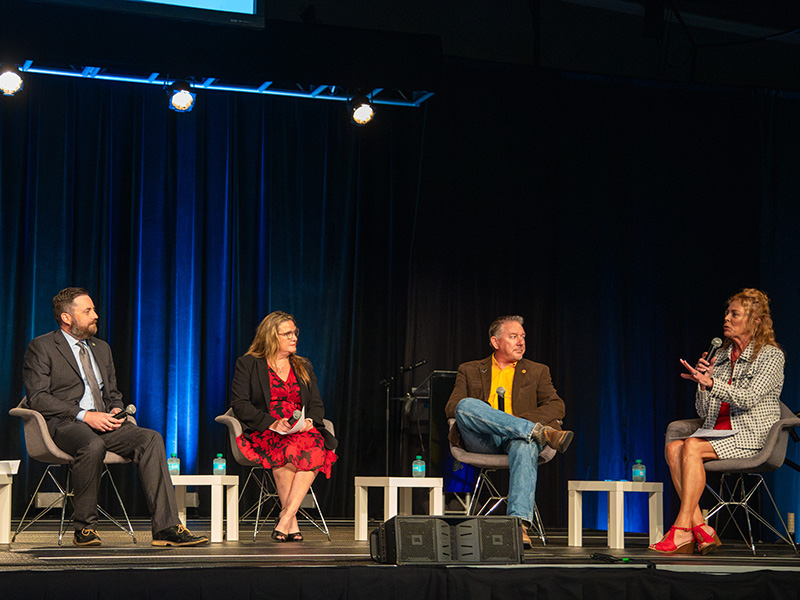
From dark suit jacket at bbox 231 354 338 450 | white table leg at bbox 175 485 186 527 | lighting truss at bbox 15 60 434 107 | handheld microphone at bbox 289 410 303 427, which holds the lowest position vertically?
white table leg at bbox 175 485 186 527

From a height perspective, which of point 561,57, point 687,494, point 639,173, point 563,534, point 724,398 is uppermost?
point 561,57

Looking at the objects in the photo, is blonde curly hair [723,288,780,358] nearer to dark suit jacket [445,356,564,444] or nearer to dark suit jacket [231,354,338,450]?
dark suit jacket [445,356,564,444]

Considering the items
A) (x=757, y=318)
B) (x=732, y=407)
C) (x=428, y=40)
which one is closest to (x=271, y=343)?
(x=428, y=40)

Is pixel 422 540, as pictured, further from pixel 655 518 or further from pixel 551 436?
pixel 655 518

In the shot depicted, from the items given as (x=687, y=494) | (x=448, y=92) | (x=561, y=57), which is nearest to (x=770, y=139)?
(x=561, y=57)

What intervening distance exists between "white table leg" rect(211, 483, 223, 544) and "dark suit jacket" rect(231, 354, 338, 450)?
15.8 inches

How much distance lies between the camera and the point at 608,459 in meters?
6.71

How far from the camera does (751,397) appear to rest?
4828mm

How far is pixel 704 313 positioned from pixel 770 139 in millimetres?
1370

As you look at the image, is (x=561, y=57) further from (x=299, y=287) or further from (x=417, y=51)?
(x=299, y=287)

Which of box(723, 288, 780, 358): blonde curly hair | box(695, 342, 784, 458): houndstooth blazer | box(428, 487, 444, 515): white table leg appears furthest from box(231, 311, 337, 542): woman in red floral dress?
box(723, 288, 780, 358): blonde curly hair

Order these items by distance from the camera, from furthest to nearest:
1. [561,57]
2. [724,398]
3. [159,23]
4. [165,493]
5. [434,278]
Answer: [561,57] → [434,278] → [159,23] → [724,398] → [165,493]

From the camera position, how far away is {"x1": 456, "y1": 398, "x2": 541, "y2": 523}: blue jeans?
15.4 feet

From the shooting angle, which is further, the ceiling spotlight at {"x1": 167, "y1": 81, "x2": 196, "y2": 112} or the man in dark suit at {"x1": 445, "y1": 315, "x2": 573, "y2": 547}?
the ceiling spotlight at {"x1": 167, "y1": 81, "x2": 196, "y2": 112}
